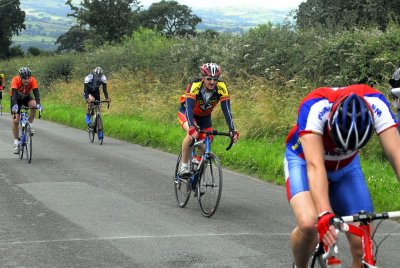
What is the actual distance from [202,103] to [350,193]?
549cm

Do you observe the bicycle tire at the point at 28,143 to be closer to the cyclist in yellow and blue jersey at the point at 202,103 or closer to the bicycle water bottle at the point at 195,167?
A: the cyclist in yellow and blue jersey at the point at 202,103

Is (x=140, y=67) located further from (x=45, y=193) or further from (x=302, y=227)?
(x=302, y=227)

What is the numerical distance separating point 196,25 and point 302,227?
324ft

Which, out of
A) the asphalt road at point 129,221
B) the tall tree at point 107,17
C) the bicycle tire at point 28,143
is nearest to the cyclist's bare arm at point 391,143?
the asphalt road at point 129,221

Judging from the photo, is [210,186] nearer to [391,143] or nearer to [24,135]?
[391,143]

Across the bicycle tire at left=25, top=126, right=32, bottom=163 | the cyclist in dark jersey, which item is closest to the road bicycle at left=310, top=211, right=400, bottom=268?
the bicycle tire at left=25, top=126, right=32, bottom=163

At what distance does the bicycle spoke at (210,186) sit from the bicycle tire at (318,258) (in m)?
4.93

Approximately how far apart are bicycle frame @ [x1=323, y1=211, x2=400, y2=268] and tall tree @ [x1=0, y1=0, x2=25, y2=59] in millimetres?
88900

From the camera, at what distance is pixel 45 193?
11.9 metres

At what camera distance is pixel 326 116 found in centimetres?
501

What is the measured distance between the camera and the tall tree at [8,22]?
9131 centimetres

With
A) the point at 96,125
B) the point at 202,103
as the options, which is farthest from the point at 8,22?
the point at 202,103

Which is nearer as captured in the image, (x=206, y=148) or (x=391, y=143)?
(x=391, y=143)

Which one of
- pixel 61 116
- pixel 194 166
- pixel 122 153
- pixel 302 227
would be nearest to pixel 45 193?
pixel 194 166
